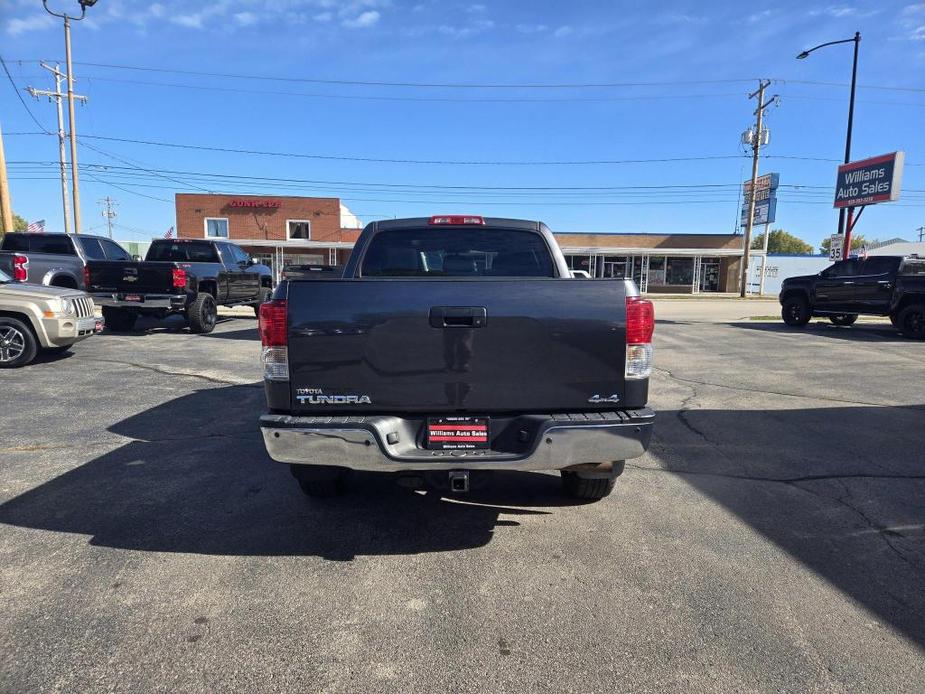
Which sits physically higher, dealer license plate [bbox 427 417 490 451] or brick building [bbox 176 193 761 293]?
brick building [bbox 176 193 761 293]

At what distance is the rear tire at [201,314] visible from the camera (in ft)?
43.3

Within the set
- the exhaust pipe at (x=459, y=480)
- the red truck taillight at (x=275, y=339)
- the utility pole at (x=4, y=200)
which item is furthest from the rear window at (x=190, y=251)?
the exhaust pipe at (x=459, y=480)

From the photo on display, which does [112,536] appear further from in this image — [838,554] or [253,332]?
[253,332]

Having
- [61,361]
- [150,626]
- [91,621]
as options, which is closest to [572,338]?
[150,626]

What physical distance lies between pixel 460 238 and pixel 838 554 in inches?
131

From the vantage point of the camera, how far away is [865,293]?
1623 cm

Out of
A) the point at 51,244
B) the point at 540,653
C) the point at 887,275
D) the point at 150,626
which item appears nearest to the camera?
the point at 540,653

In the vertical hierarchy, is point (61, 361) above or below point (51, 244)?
below

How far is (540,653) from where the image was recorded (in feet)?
8.62

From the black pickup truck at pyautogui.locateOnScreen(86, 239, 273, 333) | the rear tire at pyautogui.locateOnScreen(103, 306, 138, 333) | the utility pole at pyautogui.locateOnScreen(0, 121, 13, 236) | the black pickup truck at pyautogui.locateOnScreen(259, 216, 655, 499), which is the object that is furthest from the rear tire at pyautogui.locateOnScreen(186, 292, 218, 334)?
the black pickup truck at pyautogui.locateOnScreen(259, 216, 655, 499)

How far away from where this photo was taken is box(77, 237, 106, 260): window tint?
47.5 ft

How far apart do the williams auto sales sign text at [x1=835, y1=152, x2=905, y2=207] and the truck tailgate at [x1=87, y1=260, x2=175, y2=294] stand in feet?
78.7

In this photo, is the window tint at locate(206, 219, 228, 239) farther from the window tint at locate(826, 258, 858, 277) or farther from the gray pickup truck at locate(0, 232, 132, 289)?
the window tint at locate(826, 258, 858, 277)

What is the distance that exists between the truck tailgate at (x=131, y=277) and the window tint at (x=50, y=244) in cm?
226
